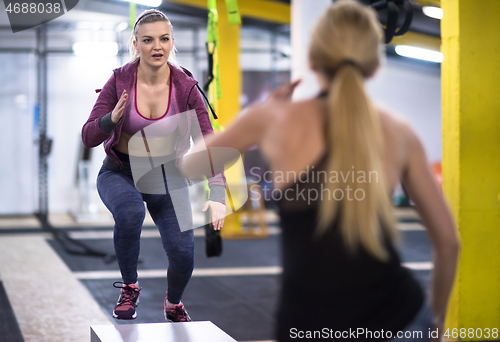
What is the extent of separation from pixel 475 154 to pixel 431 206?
228 centimetres

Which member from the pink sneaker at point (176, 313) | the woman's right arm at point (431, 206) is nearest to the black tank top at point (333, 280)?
the woman's right arm at point (431, 206)

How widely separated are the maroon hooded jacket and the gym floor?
677 millimetres

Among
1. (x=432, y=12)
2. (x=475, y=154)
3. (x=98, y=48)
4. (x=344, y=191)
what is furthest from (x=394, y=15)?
(x=98, y=48)

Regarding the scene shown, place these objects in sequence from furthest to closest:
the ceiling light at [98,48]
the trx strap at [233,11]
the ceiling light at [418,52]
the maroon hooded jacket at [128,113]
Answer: the ceiling light at [418,52] < the ceiling light at [98,48] < the trx strap at [233,11] < the maroon hooded jacket at [128,113]

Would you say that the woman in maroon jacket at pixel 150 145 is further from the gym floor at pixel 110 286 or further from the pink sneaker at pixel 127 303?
the gym floor at pixel 110 286

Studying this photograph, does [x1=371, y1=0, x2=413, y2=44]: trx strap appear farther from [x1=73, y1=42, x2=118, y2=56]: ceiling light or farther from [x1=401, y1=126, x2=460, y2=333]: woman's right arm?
[x1=73, y1=42, x2=118, y2=56]: ceiling light

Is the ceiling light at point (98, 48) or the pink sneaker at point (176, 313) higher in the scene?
the ceiling light at point (98, 48)

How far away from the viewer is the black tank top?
114 centimetres

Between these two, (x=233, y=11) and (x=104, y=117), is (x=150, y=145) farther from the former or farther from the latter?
(x=233, y=11)

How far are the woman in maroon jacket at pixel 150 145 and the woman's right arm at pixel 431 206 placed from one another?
0.91 meters

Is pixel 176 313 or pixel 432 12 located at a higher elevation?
pixel 432 12

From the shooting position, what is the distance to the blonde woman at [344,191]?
1122mm

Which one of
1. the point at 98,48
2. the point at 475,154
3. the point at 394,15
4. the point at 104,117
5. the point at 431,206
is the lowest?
the point at 431,206

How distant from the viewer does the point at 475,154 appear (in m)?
3.24
